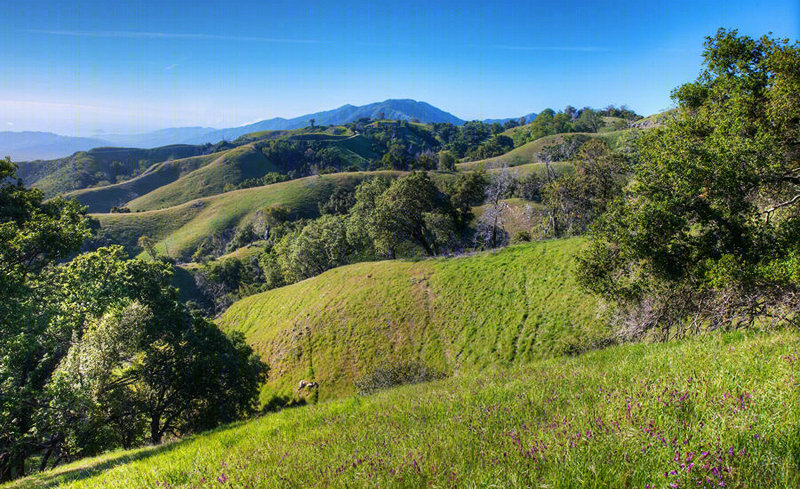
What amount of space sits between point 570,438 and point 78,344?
71.9ft

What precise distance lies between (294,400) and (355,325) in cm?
1000

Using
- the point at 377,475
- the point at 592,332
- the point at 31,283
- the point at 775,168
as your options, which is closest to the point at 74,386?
the point at 31,283

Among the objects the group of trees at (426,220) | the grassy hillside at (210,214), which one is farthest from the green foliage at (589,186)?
the grassy hillside at (210,214)

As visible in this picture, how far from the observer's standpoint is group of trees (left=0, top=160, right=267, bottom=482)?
13664mm

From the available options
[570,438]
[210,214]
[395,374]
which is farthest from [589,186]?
[210,214]

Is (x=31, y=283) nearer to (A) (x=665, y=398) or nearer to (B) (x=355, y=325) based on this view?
(A) (x=665, y=398)

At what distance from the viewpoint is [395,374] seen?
98.0ft

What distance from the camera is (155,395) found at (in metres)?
27.5

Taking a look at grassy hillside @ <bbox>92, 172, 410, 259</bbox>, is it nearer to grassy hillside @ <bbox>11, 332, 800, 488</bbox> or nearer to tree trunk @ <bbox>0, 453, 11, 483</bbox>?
tree trunk @ <bbox>0, 453, 11, 483</bbox>


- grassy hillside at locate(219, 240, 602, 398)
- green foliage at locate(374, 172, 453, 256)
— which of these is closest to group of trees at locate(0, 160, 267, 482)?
grassy hillside at locate(219, 240, 602, 398)

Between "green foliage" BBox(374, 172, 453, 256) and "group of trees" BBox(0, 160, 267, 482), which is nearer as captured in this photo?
"group of trees" BBox(0, 160, 267, 482)

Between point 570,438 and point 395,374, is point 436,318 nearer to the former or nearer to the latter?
point 395,374

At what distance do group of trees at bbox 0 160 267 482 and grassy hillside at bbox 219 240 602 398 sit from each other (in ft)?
42.5

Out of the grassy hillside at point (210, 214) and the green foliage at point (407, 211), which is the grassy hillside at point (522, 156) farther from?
the green foliage at point (407, 211)
